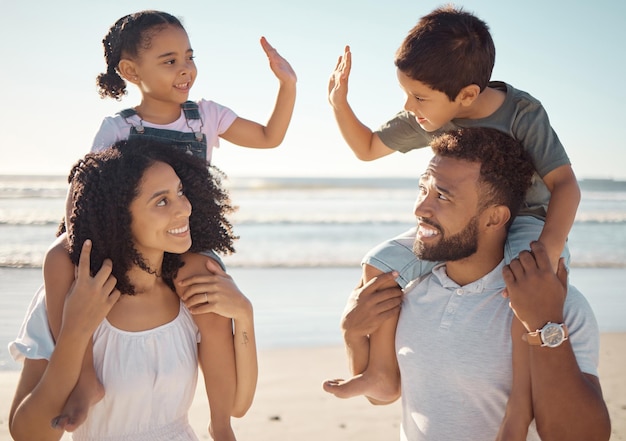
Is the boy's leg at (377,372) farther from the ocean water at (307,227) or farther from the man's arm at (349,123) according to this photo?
the ocean water at (307,227)

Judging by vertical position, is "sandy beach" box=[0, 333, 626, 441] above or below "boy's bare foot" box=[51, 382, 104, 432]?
below

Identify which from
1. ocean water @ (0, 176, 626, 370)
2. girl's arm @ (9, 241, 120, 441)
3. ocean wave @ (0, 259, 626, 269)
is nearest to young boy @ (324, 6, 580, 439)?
girl's arm @ (9, 241, 120, 441)

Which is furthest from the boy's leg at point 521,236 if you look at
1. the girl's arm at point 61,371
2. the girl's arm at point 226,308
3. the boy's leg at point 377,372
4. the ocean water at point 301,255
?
the ocean water at point 301,255

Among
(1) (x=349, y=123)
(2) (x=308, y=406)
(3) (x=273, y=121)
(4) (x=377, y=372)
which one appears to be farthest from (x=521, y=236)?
(2) (x=308, y=406)

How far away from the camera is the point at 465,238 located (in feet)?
9.91

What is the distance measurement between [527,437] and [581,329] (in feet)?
1.52

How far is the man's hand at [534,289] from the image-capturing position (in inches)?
104

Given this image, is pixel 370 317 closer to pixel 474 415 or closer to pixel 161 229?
pixel 474 415

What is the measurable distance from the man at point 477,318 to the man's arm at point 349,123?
0.70m

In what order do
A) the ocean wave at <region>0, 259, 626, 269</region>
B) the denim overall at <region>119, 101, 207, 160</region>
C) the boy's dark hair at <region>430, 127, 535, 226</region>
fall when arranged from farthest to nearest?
the ocean wave at <region>0, 259, 626, 269</region>
the denim overall at <region>119, 101, 207, 160</region>
the boy's dark hair at <region>430, 127, 535, 226</region>

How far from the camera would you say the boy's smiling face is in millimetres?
3264

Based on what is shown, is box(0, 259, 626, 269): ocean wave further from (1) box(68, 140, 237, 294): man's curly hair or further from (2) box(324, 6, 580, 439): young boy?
(1) box(68, 140, 237, 294): man's curly hair

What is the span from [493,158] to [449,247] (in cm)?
43

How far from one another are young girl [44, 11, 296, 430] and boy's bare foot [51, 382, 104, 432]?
1.55 ft
